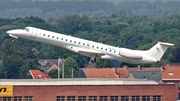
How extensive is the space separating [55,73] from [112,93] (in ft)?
272

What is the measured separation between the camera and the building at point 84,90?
102 meters

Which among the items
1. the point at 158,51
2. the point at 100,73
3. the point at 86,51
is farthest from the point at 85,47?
the point at 100,73

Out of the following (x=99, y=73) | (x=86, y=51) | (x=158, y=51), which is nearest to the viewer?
(x=86, y=51)

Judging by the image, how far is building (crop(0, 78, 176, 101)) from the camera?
334ft

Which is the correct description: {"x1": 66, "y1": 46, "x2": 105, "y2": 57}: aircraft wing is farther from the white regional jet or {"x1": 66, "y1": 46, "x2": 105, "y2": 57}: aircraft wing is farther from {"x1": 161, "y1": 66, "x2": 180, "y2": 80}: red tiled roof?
{"x1": 161, "y1": 66, "x2": 180, "y2": 80}: red tiled roof

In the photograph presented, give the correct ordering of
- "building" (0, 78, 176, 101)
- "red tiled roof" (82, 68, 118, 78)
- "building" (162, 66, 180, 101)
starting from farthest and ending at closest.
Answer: "building" (162, 66, 180, 101), "red tiled roof" (82, 68, 118, 78), "building" (0, 78, 176, 101)

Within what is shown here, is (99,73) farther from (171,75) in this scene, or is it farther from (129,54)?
(129,54)

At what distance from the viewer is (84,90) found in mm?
102938

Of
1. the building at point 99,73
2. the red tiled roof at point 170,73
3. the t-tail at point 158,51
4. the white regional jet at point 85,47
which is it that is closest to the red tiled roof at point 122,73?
the building at point 99,73

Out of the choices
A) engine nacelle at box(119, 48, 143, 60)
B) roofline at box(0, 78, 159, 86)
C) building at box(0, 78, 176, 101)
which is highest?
engine nacelle at box(119, 48, 143, 60)

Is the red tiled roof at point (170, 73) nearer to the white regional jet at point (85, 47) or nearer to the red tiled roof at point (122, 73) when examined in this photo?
the red tiled roof at point (122, 73)

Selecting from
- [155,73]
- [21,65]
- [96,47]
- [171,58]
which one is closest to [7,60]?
[21,65]

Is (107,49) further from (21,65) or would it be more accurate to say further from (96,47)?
(21,65)

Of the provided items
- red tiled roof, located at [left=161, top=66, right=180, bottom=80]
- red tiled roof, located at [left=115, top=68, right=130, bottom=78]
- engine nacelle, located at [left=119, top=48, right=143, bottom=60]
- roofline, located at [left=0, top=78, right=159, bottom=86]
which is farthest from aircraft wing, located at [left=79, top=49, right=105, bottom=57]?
red tiled roof, located at [left=161, top=66, right=180, bottom=80]
